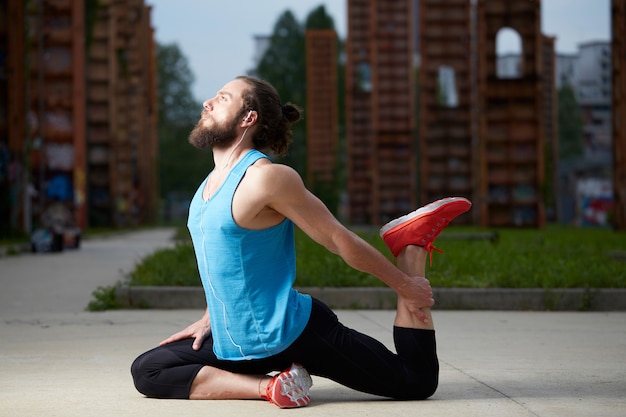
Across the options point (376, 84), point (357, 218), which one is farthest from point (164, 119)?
point (376, 84)

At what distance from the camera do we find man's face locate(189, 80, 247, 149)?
505 centimetres

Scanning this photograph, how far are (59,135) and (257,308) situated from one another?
23342 millimetres

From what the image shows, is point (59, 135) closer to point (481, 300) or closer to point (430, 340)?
point (481, 300)

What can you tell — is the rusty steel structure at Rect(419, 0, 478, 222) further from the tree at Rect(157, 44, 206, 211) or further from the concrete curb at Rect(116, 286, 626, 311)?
the tree at Rect(157, 44, 206, 211)

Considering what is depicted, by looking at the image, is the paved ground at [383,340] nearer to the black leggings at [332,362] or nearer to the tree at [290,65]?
the black leggings at [332,362]

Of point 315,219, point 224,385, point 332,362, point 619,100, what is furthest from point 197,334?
point 619,100

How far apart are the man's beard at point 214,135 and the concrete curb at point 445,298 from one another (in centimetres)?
462

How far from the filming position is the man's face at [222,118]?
5.05 meters

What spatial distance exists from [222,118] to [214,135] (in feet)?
0.28

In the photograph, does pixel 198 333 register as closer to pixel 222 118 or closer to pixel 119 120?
pixel 222 118

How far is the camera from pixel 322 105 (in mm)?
65312

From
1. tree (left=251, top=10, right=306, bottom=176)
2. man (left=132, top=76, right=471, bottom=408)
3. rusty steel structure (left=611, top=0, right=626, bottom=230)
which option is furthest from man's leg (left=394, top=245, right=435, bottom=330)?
tree (left=251, top=10, right=306, bottom=176)

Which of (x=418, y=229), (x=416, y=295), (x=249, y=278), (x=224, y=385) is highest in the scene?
(x=418, y=229)

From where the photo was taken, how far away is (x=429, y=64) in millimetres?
37781
